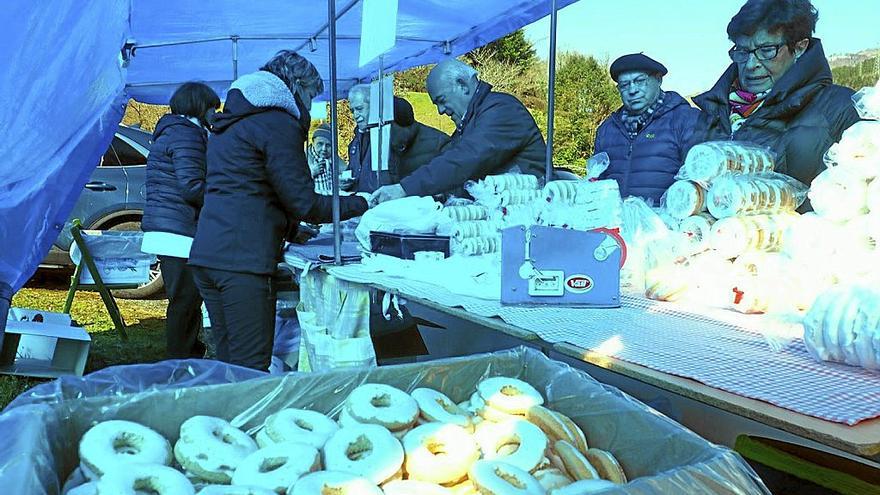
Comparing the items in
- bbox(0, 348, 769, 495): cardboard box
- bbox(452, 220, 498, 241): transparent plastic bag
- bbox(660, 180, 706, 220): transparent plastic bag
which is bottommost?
bbox(0, 348, 769, 495): cardboard box

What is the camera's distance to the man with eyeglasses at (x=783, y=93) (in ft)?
7.13

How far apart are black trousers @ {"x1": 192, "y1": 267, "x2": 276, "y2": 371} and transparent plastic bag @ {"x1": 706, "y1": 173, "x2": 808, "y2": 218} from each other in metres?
1.88

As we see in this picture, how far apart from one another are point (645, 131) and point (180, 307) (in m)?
2.85

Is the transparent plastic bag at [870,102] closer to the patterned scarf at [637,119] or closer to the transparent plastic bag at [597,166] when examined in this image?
the transparent plastic bag at [597,166]

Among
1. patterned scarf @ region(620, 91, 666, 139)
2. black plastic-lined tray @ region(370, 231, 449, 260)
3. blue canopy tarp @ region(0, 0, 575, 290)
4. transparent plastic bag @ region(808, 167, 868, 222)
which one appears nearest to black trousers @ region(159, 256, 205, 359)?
blue canopy tarp @ region(0, 0, 575, 290)

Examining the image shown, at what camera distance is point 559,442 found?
1.22 metres

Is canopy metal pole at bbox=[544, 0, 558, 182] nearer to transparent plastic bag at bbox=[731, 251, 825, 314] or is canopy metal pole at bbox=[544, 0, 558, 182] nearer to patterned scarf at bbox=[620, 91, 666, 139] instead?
patterned scarf at bbox=[620, 91, 666, 139]

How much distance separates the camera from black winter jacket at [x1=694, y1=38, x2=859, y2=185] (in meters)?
2.15

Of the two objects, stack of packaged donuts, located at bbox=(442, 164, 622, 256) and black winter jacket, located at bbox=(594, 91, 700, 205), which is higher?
black winter jacket, located at bbox=(594, 91, 700, 205)

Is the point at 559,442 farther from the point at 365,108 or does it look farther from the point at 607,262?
the point at 365,108

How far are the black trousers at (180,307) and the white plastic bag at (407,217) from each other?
1.63 metres

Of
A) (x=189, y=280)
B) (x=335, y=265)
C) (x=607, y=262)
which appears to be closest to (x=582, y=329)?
(x=607, y=262)

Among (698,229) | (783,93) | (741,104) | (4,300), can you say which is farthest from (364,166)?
(698,229)

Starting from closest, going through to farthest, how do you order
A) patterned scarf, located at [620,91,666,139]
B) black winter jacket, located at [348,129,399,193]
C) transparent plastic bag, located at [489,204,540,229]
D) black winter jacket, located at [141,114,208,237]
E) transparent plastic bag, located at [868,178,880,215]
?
transparent plastic bag, located at [868,178,880,215]
transparent plastic bag, located at [489,204,540,229]
patterned scarf, located at [620,91,666,139]
black winter jacket, located at [141,114,208,237]
black winter jacket, located at [348,129,399,193]
